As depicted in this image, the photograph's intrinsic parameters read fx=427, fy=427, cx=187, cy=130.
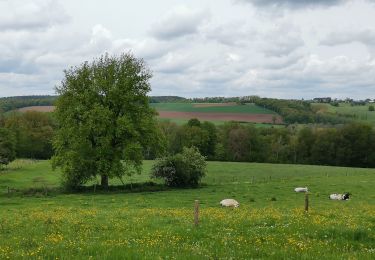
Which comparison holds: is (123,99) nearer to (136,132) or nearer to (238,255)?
(136,132)

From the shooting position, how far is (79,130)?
5297 centimetres

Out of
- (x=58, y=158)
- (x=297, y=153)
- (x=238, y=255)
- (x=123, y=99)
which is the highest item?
(x=123, y=99)

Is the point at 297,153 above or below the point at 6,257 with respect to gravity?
below

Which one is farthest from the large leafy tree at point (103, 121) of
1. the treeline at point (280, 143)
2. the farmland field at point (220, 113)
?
the farmland field at point (220, 113)

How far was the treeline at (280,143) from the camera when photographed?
123 m

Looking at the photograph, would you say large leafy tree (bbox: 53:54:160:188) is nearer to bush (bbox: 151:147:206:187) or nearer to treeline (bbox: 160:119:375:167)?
bush (bbox: 151:147:206:187)

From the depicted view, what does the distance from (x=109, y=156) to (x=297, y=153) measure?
90944 millimetres

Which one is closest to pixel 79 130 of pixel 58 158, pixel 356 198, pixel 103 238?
pixel 58 158

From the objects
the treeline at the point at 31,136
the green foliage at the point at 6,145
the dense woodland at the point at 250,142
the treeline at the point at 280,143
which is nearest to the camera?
the green foliage at the point at 6,145

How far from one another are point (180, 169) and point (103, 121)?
38.7 feet

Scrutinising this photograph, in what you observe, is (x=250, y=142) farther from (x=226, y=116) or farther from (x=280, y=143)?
(x=226, y=116)

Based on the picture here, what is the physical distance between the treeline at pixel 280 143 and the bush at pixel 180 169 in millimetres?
59415

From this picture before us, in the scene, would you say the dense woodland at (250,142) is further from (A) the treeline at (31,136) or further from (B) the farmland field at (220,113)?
(B) the farmland field at (220,113)

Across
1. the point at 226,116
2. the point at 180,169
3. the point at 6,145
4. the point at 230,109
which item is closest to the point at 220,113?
the point at 226,116
